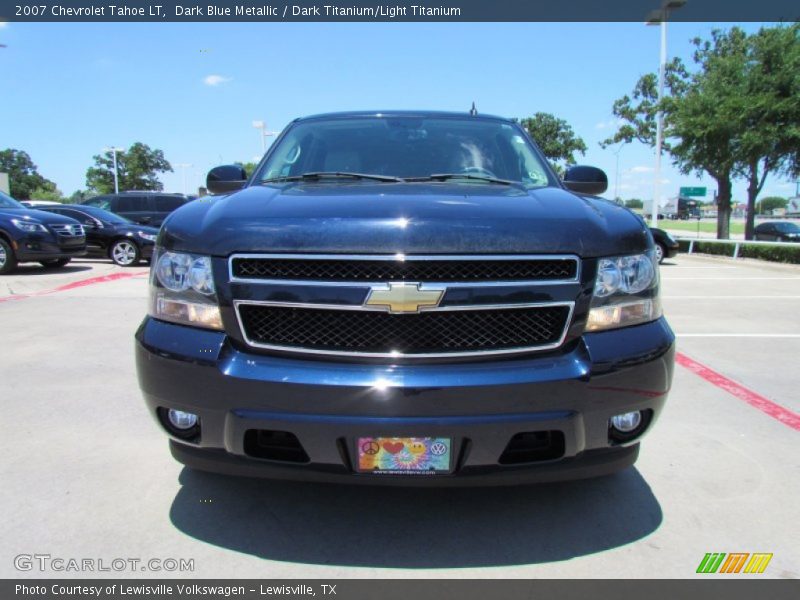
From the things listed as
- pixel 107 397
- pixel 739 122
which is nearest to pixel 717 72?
pixel 739 122

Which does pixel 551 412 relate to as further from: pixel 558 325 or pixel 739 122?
pixel 739 122

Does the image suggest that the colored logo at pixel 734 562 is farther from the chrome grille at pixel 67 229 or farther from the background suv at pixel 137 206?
the background suv at pixel 137 206

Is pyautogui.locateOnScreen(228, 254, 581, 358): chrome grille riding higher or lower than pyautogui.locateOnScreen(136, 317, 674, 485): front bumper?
higher

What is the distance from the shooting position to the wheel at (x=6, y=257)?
10883 mm

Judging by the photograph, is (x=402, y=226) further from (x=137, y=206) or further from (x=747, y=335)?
(x=137, y=206)

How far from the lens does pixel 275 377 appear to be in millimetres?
2109

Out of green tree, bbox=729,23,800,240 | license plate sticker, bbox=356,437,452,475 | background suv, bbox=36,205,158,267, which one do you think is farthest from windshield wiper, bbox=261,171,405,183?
green tree, bbox=729,23,800,240

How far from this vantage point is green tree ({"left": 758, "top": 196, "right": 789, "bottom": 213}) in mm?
133750

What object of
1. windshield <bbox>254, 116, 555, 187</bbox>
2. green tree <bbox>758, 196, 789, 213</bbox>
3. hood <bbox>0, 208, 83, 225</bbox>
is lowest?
green tree <bbox>758, 196, 789, 213</bbox>

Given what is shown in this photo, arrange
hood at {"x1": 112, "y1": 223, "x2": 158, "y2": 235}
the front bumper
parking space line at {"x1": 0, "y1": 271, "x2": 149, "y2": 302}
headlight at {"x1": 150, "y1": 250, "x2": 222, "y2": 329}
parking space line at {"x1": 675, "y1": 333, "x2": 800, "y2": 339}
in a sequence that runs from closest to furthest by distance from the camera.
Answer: the front bumper < headlight at {"x1": 150, "y1": 250, "x2": 222, "y2": 329} < parking space line at {"x1": 675, "y1": 333, "x2": 800, "y2": 339} < parking space line at {"x1": 0, "y1": 271, "x2": 149, "y2": 302} < hood at {"x1": 112, "y1": 223, "x2": 158, "y2": 235}

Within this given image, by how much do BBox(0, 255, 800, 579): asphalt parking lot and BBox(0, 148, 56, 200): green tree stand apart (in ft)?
341

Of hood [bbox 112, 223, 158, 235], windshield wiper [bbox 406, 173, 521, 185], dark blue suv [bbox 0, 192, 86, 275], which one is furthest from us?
hood [bbox 112, 223, 158, 235]

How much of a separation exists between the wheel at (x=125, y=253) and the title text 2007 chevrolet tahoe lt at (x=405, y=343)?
12.3m

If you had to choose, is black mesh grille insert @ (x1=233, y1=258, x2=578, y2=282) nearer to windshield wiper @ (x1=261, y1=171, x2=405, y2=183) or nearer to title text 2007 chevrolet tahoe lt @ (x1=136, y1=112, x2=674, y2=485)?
title text 2007 chevrolet tahoe lt @ (x1=136, y1=112, x2=674, y2=485)
